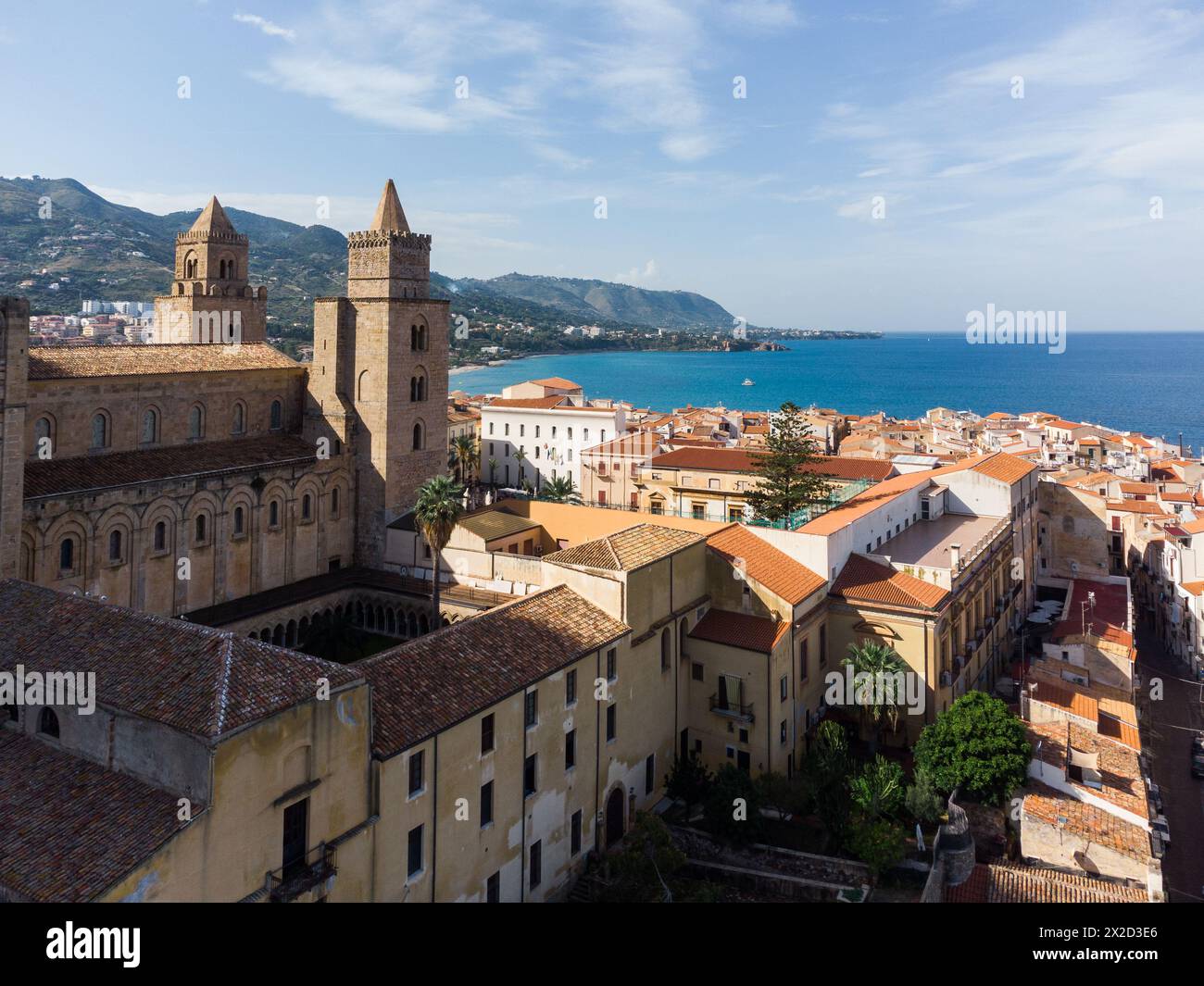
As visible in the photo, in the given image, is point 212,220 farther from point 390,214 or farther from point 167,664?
point 167,664

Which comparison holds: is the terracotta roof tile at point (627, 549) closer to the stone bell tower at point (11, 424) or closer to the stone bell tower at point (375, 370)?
the stone bell tower at point (11, 424)

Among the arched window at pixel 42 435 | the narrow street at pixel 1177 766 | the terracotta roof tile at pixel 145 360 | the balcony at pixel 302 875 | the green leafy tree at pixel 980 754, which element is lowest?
the narrow street at pixel 1177 766

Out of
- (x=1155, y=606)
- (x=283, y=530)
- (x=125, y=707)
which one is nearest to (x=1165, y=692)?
(x=1155, y=606)

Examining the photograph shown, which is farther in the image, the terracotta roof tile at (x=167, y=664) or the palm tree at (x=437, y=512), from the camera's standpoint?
the palm tree at (x=437, y=512)

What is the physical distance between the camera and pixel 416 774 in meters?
19.0

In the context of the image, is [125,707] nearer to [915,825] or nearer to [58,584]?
[58,584]

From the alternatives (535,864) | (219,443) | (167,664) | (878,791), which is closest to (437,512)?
(219,443)

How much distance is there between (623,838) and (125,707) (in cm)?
1399

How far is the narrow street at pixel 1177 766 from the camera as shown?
27.0 meters

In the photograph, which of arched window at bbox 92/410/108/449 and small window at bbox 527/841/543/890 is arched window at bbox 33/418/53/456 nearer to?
arched window at bbox 92/410/108/449

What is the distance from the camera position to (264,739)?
15.6 metres

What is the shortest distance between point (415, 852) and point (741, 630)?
14.4m

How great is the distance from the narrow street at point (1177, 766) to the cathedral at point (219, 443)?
3427 centimetres

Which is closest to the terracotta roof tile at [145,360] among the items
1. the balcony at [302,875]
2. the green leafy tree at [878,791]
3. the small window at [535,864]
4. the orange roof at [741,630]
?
the orange roof at [741,630]
